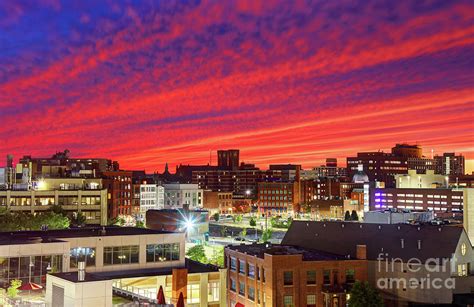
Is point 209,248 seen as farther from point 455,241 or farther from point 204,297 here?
point 204,297

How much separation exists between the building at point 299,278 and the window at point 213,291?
1496 centimetres

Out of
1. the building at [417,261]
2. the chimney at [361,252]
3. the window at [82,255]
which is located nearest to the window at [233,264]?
the building at [417,261]

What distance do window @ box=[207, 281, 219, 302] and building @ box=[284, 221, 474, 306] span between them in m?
24.7

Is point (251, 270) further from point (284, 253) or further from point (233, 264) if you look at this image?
point (284, 253)

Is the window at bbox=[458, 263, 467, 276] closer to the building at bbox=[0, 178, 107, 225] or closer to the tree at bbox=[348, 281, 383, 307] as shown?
the tree at bbox=[348, 281, 383, 307]

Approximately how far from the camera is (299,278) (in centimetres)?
6806

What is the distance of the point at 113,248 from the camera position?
5397 cm

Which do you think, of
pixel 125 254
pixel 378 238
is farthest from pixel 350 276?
pixel 125 254

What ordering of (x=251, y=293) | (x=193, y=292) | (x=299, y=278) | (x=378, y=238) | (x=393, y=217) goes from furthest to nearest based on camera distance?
(x=393, y=217)
(x=378, y=238)
(x=251, y=293)
(x=299, y=278)
(x=193, y=292)

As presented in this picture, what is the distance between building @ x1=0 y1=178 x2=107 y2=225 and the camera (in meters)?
129

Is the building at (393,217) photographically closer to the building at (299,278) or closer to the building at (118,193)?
the building at (299,278)

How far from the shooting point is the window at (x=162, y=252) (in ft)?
182

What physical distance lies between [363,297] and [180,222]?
264 ft

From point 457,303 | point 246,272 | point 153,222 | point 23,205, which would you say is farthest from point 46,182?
point 457,303
